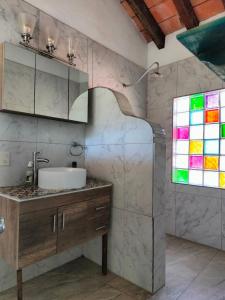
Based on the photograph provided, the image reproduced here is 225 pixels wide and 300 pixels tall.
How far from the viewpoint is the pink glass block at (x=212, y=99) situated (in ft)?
8.90

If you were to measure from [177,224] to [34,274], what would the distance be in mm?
1911

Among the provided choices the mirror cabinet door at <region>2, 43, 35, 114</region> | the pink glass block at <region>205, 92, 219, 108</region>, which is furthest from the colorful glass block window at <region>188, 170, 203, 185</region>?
the mirror cabinet door at <region>2, 43, 35, 114</region>

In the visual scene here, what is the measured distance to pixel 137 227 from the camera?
188cm

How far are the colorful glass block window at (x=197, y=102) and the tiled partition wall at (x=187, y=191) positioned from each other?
3.2 inches

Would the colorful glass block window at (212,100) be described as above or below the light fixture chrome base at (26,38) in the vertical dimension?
below

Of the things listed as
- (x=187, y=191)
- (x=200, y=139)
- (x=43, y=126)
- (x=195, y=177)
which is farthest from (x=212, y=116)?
(x=43, y=126)

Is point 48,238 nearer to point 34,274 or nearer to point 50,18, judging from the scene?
point 34,274

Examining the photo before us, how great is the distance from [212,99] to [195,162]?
0.85 metres

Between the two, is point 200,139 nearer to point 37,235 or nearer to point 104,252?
point 104,252

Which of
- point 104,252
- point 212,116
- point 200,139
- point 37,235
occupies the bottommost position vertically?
point 104,252

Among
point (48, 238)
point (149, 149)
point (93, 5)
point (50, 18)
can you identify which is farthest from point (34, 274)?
point (93, 5)

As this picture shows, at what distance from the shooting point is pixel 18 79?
69.9 inches

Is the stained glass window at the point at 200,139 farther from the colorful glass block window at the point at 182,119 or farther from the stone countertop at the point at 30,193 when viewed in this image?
the stone countertop at the point at 30,193

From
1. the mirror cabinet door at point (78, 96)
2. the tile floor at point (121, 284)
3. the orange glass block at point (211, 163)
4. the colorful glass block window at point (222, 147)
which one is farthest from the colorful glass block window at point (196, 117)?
the tile floor at point (121, 284)
